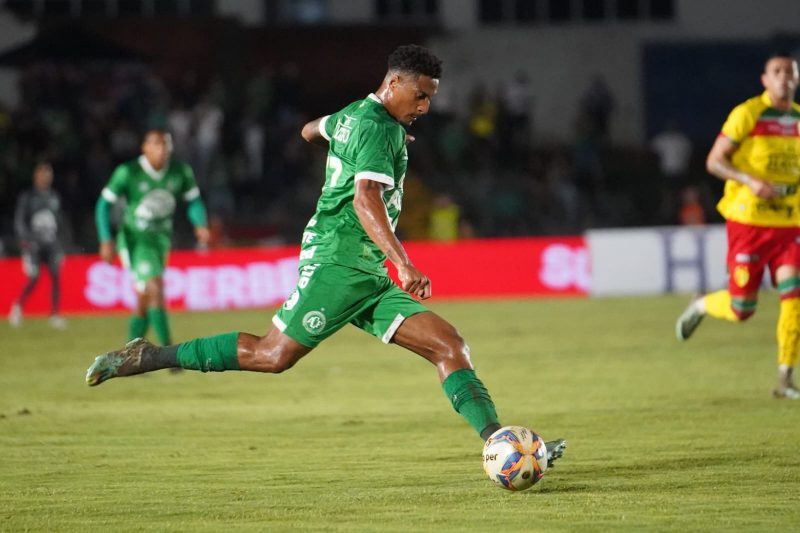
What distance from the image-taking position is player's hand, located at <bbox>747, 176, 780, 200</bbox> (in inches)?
377

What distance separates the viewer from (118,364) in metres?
7.69

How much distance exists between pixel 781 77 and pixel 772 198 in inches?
34.6

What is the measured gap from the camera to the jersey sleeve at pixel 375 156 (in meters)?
6.75

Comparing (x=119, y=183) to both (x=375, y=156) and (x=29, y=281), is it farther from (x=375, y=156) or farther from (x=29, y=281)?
(x=29, y=281)

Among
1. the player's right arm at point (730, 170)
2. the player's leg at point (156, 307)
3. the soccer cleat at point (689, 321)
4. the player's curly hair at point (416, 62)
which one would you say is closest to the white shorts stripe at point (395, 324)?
the player's curly hair at point (416, 62)

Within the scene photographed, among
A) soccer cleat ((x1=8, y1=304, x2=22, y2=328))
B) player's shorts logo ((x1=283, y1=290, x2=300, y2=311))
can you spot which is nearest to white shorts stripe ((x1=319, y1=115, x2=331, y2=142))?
player's shorts logo ((x1=283, y1=290, x2=300, y2=311))

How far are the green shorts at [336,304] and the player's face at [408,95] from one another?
0.87 meters

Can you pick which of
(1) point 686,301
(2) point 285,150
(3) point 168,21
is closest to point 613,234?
(1) point 686,301

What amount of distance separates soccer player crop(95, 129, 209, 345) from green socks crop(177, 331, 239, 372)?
18.3 ft

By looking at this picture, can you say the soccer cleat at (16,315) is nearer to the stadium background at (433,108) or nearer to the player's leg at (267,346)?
the stadium background at (433,108)

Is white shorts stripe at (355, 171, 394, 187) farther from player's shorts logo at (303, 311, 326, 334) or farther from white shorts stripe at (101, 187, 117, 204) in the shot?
white shorts stripe at (101, 187, 117, 204)

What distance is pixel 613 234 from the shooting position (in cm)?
2297

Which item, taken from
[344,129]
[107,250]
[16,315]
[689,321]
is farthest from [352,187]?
[16,315]

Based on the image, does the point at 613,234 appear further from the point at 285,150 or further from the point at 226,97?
the point at 226,97
